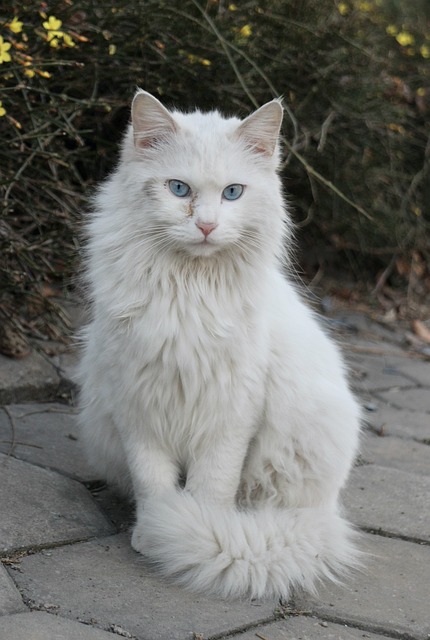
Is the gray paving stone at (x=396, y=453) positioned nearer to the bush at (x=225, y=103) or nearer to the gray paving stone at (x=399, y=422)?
the gray paving stone at (x=399, y=422)

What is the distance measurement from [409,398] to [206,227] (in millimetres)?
2199

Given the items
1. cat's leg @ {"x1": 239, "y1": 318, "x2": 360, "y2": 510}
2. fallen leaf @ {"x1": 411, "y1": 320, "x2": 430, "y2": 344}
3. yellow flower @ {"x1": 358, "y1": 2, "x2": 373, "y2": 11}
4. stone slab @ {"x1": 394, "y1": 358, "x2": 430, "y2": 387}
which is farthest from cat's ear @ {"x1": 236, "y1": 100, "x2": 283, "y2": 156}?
yellow flower @ {"x1": 358, "y1": 2, "x2": 373, "y2": 11}

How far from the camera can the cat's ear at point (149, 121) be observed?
7.09 ft

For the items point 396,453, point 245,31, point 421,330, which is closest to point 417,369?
point 421,330

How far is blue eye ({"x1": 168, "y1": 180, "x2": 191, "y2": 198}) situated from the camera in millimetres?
2135

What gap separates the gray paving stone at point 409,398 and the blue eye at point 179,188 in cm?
204

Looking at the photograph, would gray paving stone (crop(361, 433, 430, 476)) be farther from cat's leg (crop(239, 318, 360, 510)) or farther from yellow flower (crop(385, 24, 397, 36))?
yellow flower (crop(385, 24, 397, 36))

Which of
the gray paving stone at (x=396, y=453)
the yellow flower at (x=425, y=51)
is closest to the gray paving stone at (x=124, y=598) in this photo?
the gray paving stone at (x=396, y=453)

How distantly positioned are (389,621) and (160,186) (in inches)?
47.4

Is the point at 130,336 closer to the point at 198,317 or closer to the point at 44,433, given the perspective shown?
the point at 198,317

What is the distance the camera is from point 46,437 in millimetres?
2990

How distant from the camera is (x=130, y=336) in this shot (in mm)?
Answer: 2215

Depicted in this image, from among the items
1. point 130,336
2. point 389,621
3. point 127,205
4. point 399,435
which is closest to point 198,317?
point 130,336

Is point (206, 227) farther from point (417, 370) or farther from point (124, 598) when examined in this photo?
→ point (417, 370)
